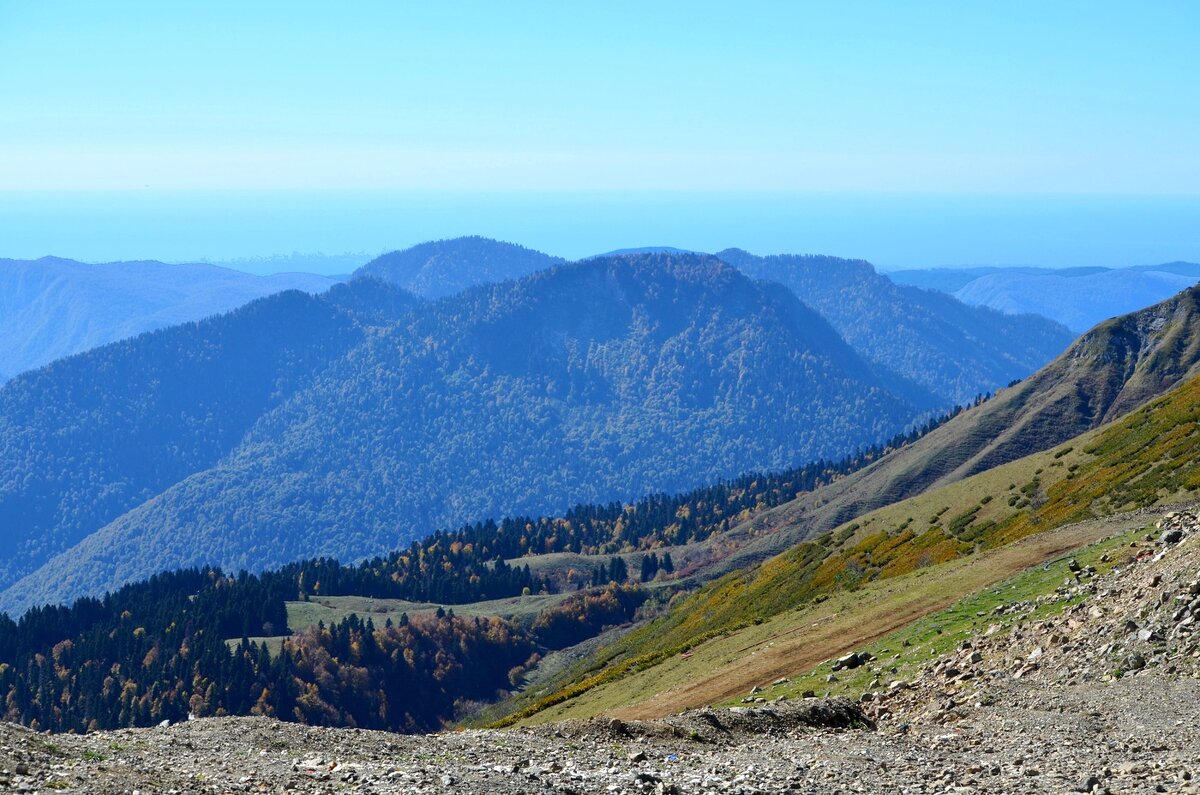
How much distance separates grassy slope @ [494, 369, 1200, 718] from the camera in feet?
262

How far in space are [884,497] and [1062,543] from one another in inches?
5207

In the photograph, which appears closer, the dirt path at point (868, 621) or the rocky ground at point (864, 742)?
the rocky ground at point (864, 742)

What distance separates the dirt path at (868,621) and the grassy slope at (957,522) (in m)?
9.27

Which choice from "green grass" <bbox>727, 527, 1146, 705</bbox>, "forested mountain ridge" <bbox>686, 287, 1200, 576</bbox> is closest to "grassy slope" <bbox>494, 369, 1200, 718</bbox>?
"green grass" <bbox>727, 527, 1146, 705</bbox>

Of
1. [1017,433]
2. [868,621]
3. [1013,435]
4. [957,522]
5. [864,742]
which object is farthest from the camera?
[1013,435]

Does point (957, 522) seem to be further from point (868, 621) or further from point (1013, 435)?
point (1013, 435)

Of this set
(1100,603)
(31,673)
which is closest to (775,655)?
(1100,603)

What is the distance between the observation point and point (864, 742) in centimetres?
3102

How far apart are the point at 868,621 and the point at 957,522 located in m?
48.6

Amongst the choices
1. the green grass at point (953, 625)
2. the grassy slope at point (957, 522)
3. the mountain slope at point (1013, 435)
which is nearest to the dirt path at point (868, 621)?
the green grass at point (953, 625)

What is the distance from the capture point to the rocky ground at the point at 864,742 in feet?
80.9

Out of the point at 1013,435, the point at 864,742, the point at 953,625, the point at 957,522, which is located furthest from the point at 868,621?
the point at 1013,435

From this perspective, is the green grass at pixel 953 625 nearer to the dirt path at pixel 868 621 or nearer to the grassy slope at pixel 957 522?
the dirt path at pixel 868 621

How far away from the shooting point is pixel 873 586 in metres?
68.8
